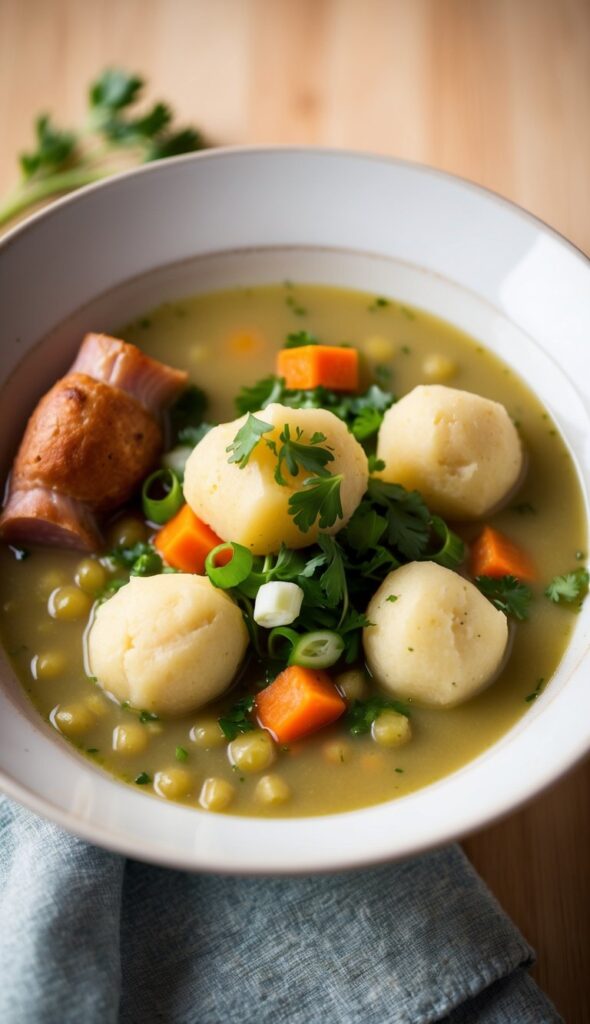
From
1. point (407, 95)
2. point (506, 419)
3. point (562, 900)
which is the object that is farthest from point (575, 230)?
point (562, 900)

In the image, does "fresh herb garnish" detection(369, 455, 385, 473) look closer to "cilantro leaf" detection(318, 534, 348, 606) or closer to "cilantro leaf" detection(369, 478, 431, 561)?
"cilantro leaf" detection(369, 478, 431, 561)

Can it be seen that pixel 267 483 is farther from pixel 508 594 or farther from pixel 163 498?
pixel 508 594

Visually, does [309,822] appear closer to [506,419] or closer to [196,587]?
[196,587]

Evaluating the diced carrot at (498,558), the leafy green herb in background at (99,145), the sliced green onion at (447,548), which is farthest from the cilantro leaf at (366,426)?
the leafy green herb in background at (99,145)

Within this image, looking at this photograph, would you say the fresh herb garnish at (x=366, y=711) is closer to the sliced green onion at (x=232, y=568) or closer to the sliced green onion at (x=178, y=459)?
the sliced green onion at (x=232, y=568)

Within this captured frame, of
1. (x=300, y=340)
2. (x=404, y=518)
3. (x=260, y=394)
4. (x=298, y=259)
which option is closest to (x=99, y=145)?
(x=298, y=259)

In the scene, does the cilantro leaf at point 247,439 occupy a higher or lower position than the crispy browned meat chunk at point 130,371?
higher
